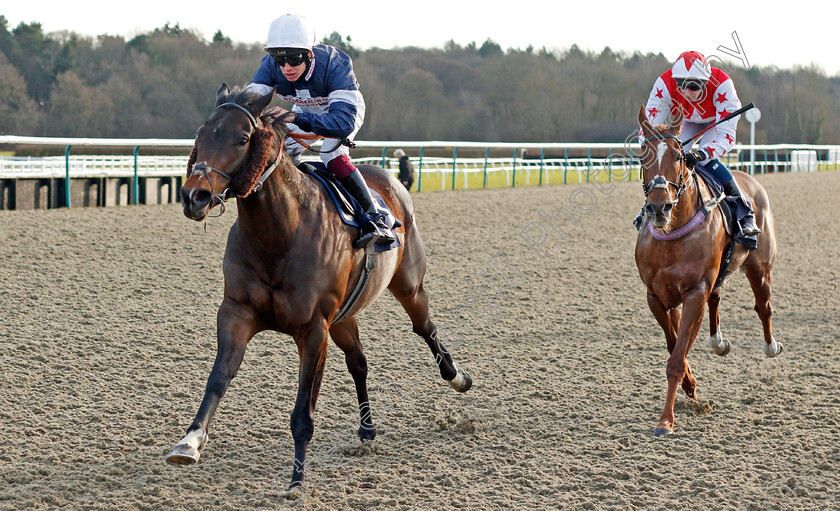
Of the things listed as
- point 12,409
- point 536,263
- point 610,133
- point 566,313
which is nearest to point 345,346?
point 12,409

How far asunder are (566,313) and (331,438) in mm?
Result: 4005

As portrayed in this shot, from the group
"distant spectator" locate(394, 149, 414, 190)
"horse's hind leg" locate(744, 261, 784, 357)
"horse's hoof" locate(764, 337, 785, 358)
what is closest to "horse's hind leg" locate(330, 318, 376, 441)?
"horse's hind leg" locate(744, 261, 784, 357)

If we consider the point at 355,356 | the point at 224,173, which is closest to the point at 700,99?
the point at 355,356

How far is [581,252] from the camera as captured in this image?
11461 millimetres

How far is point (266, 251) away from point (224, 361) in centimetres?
51

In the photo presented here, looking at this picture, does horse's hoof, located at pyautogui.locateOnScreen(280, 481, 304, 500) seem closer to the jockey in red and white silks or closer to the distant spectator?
the jockey in red and white silks

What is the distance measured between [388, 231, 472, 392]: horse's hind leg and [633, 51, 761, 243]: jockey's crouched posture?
1.67m

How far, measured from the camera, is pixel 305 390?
11.6 ft

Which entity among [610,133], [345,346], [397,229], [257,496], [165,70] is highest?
[165,70]

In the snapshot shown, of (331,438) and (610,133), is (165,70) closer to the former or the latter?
(610,133)

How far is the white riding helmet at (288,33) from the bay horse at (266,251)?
0.46 metres

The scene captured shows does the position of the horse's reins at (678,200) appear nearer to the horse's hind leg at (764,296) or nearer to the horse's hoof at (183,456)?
the horse's hind leg at (764,296)

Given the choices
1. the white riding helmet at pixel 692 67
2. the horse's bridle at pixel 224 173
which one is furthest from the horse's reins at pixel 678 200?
the horse's bridle at pixel 224 173

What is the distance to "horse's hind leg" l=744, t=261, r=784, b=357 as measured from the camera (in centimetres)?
608
